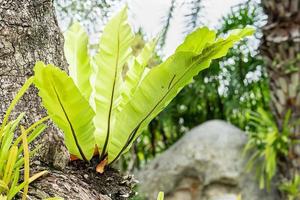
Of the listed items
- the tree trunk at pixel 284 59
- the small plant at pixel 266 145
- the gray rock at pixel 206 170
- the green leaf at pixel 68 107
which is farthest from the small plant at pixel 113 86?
the gray rock at pixel 206 170

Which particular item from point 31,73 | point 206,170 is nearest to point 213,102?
point 206,170

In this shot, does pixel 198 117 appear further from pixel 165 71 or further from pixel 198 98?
pixel 165 71

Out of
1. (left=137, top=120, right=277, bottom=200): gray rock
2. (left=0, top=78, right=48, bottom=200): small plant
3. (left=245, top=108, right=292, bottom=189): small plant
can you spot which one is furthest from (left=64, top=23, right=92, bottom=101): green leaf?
(left=137, top=120, right=277, bottom=200): gray rock

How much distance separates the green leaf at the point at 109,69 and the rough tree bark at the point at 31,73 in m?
0.04

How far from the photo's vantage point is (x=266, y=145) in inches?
108

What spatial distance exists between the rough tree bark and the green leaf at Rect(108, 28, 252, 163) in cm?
4

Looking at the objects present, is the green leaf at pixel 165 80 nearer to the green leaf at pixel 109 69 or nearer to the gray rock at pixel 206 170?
the green leaf at pixel 109 69

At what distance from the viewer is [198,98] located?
3.46m

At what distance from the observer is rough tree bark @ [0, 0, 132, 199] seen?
590 millimetres

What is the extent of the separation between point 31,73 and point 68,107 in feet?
0.40

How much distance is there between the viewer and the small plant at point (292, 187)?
2.62 meters

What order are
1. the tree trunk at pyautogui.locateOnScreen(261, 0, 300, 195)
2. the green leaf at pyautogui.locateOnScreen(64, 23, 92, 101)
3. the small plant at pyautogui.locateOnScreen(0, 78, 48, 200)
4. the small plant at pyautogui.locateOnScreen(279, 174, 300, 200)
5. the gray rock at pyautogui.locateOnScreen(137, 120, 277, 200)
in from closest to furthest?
the small plant at pyautogui.locateOnScreen(0, 78, 48, 200)
the green leaf at pyautogui.locateOnScreen(64, 23, 92, 101)
the tree trunk at pyautogui.locateOnScreen(261, 0, 300, 195)
the small plant at pyautogui.locateOnScreen(279, 174, 300, 200)
the gray rock at pyautogui.locateOnScreen(137, 120, 277, 200)

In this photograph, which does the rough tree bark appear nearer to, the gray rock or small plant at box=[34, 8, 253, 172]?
small plant at box=[34, 8, 253, 172]

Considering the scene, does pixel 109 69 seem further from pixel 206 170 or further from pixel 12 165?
pixel 206 170
